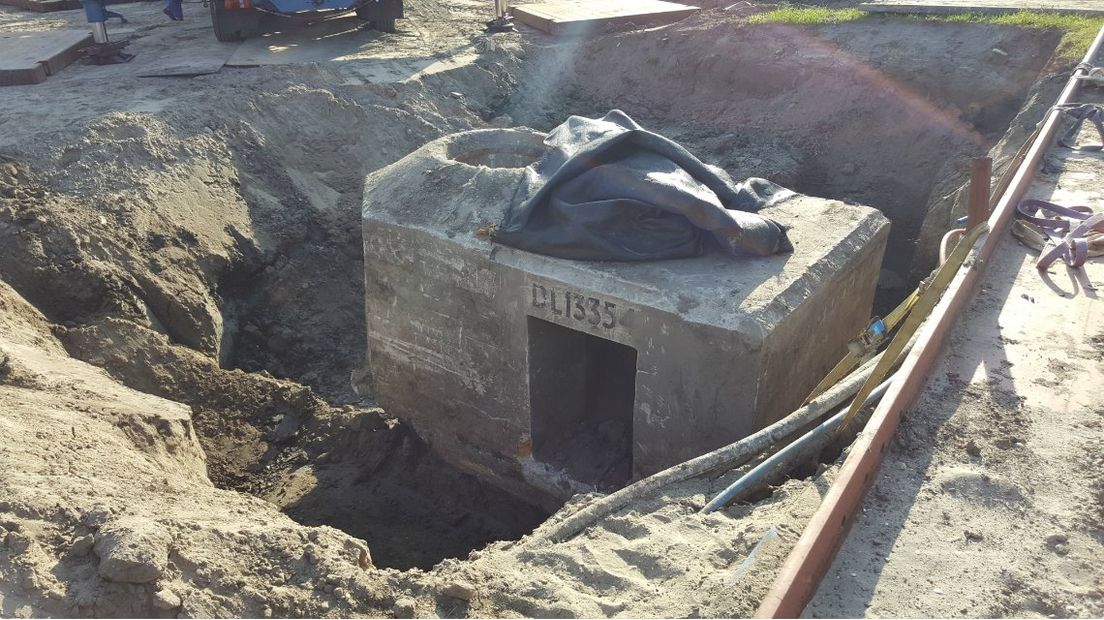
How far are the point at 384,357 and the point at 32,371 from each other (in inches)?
88.7

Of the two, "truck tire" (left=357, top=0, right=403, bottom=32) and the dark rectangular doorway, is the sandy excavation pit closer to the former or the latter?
the dark rectangular doorway

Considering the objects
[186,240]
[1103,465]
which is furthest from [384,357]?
[1103,465]

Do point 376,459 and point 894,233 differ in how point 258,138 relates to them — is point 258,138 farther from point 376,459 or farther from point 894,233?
point 894,233

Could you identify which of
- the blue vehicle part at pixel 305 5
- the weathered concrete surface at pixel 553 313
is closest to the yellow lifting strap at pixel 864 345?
the weathered concrete surface at pixel 553 313

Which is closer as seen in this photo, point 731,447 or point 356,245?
point 731,447

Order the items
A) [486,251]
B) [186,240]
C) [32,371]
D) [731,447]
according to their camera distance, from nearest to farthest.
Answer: [731,447]
[32,371]
[486,251]
[186,240]

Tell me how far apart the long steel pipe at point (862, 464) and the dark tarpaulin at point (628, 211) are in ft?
3.67

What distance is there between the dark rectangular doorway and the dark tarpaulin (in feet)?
2.04

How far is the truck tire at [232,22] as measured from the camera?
1118cm

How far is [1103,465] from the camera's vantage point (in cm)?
323

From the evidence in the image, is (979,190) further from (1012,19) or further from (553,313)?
(1012,19)

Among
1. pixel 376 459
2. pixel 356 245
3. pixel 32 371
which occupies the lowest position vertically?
pixel 376 459

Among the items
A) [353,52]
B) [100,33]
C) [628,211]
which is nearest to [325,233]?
[353,52]

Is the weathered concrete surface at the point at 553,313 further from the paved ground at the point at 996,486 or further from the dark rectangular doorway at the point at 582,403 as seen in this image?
the paved ground at the point at 996,486
